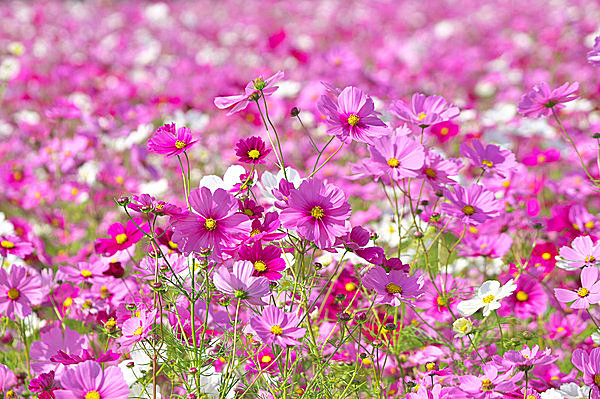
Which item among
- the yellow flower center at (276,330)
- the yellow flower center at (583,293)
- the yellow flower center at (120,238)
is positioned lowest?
the yellow flower center at (276,330)

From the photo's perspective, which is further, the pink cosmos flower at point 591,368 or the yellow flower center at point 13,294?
the yellow flower center at point 13,294

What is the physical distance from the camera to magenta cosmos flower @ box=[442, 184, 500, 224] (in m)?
1.28

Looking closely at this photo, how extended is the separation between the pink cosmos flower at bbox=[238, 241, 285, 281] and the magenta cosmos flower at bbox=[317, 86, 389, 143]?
240 millimetres

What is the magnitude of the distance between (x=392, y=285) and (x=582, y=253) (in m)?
0.42

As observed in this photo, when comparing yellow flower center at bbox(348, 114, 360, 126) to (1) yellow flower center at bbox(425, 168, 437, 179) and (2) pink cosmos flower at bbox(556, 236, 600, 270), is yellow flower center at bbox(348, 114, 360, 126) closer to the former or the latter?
(1) yellow flower center at bbox(425, 168, 437, 179)

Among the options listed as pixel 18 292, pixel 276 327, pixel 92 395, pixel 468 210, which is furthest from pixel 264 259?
pixel 18 292

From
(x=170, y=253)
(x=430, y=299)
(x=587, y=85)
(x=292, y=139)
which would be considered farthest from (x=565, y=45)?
(x=170, y=253)

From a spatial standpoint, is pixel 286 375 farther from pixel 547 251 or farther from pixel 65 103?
pixel 65 103

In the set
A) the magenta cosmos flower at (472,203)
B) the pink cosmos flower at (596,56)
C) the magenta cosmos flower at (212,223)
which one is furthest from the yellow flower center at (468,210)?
the magenta cosmos flower at (212,223)

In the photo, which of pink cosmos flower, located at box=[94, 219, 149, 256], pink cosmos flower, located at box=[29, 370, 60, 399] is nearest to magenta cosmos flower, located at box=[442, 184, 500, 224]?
pink cosmos flower, located at box=[94, 219, 149, 256]

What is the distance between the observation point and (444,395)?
1.05 meters

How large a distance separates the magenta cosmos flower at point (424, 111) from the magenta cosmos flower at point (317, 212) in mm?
351

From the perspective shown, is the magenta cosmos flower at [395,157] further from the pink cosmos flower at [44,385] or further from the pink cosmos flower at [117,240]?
the pink cosmos flower at [44,385]

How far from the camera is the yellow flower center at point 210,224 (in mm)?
1020
